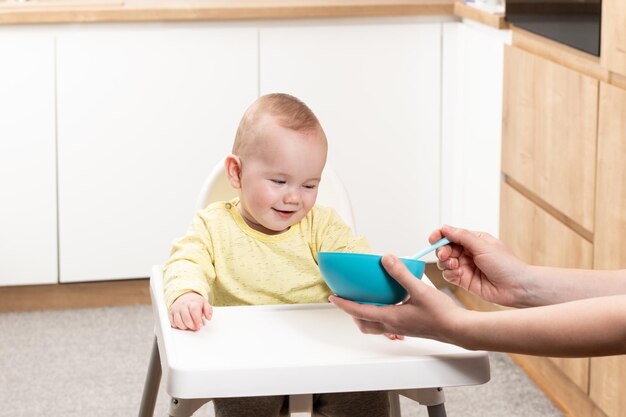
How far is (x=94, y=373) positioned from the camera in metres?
2.62

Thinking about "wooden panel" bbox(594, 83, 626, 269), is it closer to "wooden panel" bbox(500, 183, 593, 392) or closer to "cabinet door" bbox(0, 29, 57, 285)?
"wooden panel" bbox(500, 183, 593, 392)

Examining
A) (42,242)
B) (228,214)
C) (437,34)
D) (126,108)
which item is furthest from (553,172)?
(42,242)

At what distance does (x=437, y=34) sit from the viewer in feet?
9.89

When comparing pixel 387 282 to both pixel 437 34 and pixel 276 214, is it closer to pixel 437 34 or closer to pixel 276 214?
pixel 276 214

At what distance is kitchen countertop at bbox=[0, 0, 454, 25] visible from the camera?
2.85 meters

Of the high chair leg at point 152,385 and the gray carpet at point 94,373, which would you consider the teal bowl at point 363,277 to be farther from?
the gray carpet at point 94,373

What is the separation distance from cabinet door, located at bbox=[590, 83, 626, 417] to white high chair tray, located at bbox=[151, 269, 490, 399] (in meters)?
0.87

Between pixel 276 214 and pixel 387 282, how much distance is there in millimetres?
307

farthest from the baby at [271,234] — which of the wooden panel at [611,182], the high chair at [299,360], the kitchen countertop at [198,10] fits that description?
the kitchen countertop at [198,10]

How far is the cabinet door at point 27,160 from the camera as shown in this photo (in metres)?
→ 2.88

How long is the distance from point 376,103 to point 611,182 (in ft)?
3.44

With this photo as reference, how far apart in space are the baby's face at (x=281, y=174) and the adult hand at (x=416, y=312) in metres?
0.29

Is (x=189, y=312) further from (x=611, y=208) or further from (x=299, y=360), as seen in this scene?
(x=611, y=208)

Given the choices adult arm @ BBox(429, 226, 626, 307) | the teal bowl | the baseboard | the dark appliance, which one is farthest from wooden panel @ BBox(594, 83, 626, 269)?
the baseboard
